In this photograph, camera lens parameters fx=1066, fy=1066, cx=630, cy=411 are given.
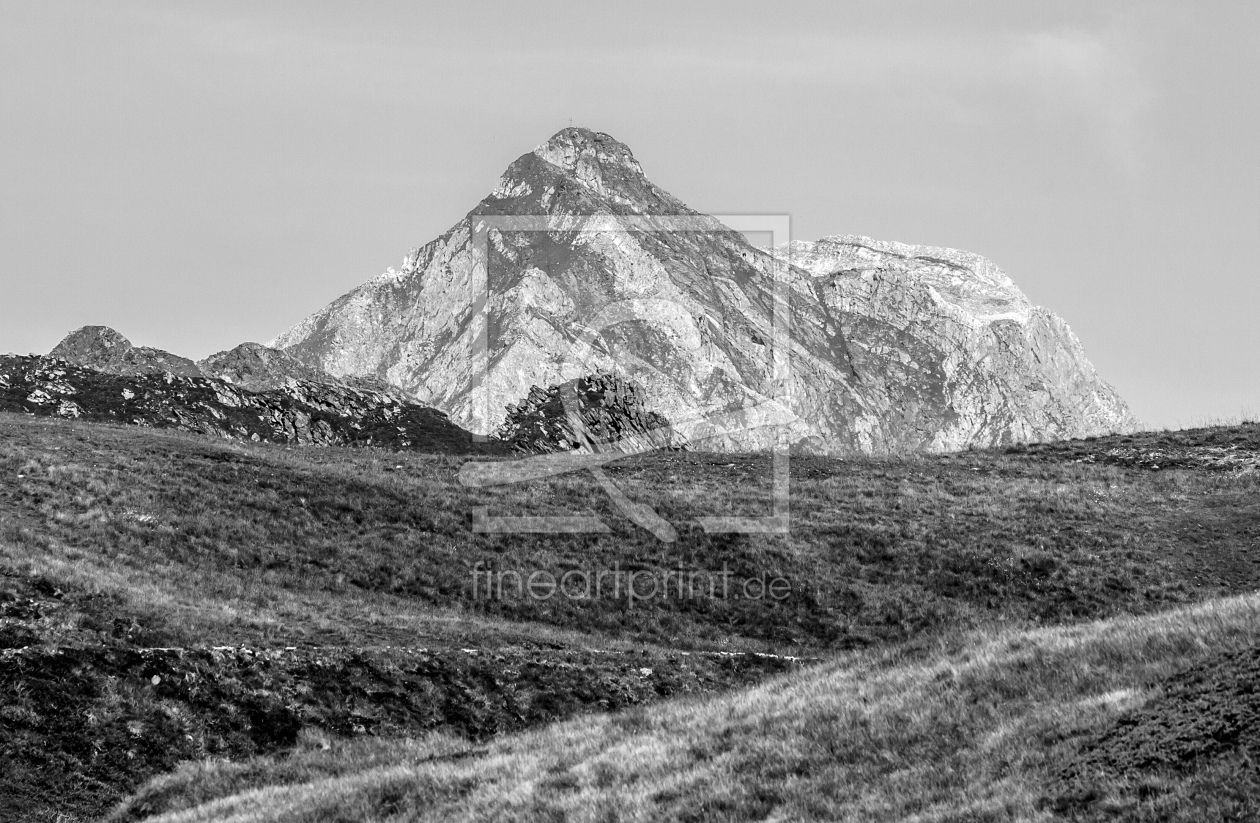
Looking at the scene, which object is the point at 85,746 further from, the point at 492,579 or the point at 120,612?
the point at 492,579

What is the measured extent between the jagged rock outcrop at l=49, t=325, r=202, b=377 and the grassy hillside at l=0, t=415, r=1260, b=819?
34463 mm

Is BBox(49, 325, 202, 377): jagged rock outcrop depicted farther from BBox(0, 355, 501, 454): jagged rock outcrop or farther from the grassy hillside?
the grassy hillside

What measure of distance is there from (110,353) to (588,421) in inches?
1660

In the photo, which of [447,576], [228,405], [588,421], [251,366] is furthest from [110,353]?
[447,576]

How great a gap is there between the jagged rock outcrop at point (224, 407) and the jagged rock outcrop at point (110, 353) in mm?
13336

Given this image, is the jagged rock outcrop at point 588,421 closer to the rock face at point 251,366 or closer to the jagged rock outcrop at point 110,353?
the rock face at point 251,366

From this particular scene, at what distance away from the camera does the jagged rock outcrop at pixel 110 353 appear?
70625mm

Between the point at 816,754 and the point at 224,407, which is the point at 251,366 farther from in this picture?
the point at 816,754

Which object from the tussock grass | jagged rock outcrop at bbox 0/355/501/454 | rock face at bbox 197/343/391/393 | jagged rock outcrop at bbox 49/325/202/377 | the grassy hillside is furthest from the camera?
rock face at bbox 197/343/391/393

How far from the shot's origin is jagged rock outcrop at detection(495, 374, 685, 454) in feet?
179

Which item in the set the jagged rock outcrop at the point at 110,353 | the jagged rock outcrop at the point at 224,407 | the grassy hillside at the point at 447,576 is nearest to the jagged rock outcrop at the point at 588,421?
the jagged rock outcrop at the point at 224,407

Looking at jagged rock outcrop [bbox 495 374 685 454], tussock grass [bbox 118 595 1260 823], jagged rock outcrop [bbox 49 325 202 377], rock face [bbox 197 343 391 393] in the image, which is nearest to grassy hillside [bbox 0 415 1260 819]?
tussock grass [bbox 118 595 1260 823]

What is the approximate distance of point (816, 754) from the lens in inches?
523

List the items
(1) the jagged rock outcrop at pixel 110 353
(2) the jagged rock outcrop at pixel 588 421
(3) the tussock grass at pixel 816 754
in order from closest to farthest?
(3) the tussock grass at pixel 816 754 → (2) the jagged rock outcrop at pixel 588 421 → (1) the jagged rock outcrop at pixel 110 353
